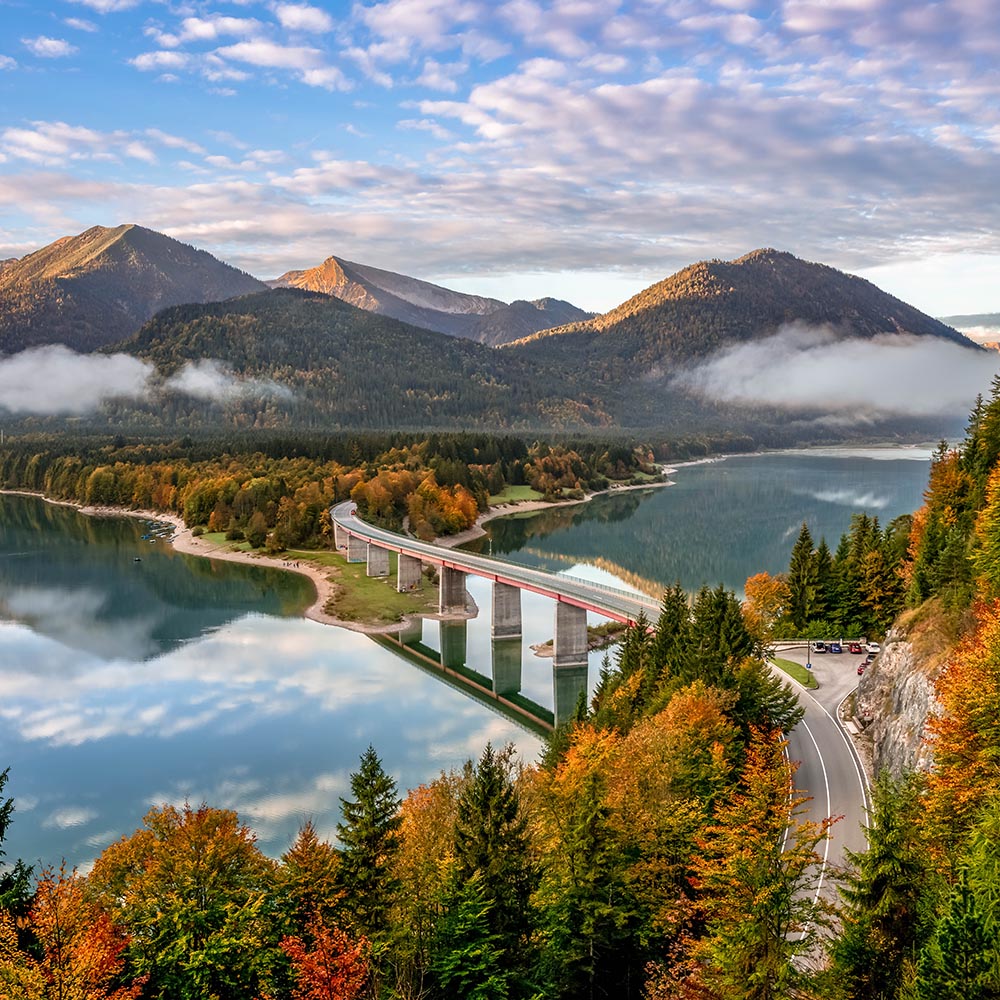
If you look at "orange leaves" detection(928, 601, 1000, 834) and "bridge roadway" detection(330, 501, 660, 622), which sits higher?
"orange leaves" detection(928, 601, 1000, 834)

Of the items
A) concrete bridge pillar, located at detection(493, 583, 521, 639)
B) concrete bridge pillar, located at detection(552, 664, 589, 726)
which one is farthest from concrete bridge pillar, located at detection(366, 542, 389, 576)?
concrete bridge pillar, located at detection(552, 664, 589, 726)

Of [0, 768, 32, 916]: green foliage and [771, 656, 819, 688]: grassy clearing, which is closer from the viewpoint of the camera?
[0, 768, 32, 916]: green foliage

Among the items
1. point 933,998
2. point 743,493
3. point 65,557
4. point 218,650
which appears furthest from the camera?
point 743,493

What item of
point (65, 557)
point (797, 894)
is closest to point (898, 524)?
point (797, 894)

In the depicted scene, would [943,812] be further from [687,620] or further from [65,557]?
[65,557]

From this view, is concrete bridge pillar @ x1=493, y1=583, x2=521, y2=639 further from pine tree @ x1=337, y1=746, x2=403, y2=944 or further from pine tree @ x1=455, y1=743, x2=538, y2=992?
pine tree @ x1=337, y1=746, x2=403, y2=944

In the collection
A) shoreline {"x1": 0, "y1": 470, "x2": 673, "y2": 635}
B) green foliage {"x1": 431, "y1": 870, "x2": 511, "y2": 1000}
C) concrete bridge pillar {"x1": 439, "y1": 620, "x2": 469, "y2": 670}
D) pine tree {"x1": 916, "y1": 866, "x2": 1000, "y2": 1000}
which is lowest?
concrete bridge pillar {"x1": 439, "y1": 620, "x2": 469, "y2": 670}
